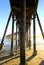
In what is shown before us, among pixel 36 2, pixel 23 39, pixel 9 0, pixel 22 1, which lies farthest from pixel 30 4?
pixel 23 39

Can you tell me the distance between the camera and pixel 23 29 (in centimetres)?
568

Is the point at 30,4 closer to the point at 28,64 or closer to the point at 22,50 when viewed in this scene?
the point at 28,64

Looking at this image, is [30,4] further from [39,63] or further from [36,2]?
[39,63]

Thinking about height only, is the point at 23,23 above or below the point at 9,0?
below

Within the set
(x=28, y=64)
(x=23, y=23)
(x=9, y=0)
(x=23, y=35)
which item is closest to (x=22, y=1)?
(x=23, y=23)

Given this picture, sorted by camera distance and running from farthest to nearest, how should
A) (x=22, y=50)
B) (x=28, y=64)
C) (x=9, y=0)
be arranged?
(x=9, y=0)
(x=28, y=64)
(x=22, y=50)

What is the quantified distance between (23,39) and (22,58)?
0.76 metres

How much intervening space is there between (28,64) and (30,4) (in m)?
4.56

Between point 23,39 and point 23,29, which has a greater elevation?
point 23,29

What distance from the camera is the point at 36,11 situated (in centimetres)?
1005

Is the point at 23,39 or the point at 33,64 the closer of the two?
the point at 23,39

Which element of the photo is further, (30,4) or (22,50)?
(30,4)

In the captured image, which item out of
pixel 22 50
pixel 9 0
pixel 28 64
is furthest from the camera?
pixel 9 0

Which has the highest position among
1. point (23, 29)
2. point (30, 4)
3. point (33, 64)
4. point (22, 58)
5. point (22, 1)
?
point (30, 4)
